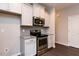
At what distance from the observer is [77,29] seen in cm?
495

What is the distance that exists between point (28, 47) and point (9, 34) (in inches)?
32.3

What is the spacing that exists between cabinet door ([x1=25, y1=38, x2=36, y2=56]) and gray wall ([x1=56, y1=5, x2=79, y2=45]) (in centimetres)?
297

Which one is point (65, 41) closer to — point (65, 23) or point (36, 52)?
point (65, 23)

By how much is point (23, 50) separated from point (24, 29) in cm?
93

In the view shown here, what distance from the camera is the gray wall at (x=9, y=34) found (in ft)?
8.51

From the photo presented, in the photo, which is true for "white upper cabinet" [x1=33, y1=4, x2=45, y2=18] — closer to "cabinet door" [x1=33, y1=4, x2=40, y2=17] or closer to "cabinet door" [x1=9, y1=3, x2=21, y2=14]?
"cabinet door" [x1=33, y1=4, x2=40, y2=17]

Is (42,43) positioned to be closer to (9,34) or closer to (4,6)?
(9,34)

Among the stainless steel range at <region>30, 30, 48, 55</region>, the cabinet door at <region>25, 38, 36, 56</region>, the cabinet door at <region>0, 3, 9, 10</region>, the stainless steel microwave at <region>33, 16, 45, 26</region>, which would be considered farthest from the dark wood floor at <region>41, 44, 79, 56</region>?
the cabinet door at <region>0, 3, 9, 10</region>

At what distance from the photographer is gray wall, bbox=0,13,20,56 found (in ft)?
8.51

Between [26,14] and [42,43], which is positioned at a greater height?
[26,14]

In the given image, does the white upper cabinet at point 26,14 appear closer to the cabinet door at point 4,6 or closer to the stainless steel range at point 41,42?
the stainless steel range at point 41,42

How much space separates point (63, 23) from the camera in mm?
5867

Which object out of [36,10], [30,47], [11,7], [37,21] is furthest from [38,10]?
[30,47]

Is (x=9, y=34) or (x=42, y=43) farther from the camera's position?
(x=42, y=43)
